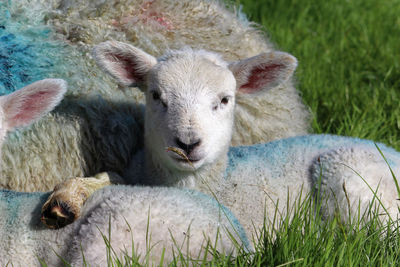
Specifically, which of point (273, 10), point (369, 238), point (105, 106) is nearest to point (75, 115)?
point (105, 106)

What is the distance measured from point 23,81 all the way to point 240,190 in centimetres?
142

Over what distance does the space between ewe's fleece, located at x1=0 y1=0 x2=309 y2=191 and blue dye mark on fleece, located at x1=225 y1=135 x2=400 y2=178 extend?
547 millimetres

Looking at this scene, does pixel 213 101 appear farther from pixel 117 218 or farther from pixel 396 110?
pixel 396 110

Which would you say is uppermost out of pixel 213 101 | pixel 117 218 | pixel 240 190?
pixel 213 101

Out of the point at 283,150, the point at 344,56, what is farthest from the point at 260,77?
the point at 344,56

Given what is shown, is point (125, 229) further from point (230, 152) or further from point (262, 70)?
point (262, 70)

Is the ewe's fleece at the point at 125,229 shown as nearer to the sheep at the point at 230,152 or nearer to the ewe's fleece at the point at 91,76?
the sheep at the point at 230,152

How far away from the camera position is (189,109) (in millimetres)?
3438

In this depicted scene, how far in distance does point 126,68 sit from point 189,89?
0.52m

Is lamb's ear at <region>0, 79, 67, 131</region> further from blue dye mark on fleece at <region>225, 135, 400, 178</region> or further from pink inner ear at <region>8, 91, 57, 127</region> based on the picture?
blue dye mark on fleece at <region>225, 135, 400, 178</region>

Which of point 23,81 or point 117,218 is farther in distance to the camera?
point 23,81

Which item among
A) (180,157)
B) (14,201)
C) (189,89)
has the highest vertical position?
(189,89)

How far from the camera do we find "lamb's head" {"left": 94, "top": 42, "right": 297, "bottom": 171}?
11.1 ft

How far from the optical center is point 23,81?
3965mm
